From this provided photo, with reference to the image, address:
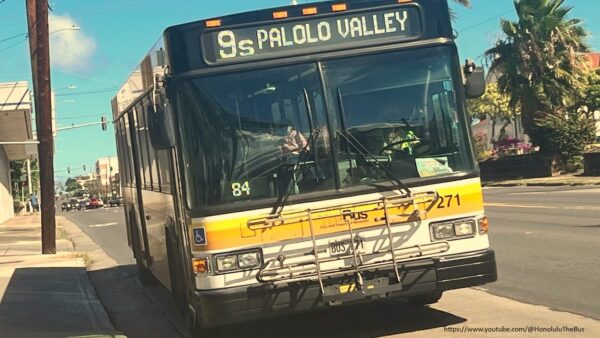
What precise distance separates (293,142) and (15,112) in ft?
97.4

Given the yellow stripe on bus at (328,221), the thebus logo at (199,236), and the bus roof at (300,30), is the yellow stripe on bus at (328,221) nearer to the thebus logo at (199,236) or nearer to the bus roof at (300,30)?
the thebus logo at (199,236)

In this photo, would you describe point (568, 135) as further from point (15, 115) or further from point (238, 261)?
point (238, 261)

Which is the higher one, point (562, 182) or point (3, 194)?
point (3, 194)

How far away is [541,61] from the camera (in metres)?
34.6

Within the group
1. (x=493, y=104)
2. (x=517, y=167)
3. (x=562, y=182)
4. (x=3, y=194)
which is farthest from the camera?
(x=493, y=104)

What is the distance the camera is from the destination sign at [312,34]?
5852 mm

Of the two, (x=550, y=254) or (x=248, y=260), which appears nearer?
(x=248, y=260)

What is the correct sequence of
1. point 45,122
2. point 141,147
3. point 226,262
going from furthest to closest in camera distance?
point 45,122, point 141,147, point 226,262

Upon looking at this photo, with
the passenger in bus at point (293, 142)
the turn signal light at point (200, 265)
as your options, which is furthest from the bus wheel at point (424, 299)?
the turn signal light at point (200, 265)

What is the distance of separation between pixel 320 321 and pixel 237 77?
9.65 feet

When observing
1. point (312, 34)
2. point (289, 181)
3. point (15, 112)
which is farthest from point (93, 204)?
point (289, 181)

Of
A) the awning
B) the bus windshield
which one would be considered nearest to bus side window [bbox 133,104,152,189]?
the bus windshield

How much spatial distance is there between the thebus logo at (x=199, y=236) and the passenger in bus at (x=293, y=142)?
0.94 m

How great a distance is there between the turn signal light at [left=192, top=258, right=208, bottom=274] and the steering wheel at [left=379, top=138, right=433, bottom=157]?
5.70ft
